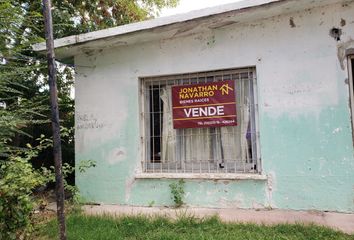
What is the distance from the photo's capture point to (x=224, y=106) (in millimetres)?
5414

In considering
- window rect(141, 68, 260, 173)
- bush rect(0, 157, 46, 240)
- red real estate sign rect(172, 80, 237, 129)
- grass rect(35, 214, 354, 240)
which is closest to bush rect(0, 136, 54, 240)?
bush rect(0, 157, 46, 240)

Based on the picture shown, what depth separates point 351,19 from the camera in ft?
15.5

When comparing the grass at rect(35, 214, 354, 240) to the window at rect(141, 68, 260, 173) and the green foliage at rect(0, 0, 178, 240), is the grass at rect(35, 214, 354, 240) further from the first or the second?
the window at rect(141, 68, 260, 173)

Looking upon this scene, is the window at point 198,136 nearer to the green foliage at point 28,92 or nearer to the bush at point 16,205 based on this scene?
the green foliage at point 28,92

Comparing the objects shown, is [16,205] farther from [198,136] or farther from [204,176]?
[198,136]

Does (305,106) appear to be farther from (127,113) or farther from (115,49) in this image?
(115,49)

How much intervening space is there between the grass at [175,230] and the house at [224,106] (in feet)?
1.76

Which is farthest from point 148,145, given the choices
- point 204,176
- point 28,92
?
point 28,92

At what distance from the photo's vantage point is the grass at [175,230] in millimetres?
4219

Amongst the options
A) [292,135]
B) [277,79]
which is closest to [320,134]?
[292,135]

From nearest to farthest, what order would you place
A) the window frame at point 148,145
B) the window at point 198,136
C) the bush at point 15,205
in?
the bush at point 15,205
the window frame at point 148,145
the window at point 198,136

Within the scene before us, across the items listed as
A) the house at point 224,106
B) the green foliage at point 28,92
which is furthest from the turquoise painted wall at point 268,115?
the green foliage at point 28,92

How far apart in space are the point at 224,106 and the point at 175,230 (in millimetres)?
1981

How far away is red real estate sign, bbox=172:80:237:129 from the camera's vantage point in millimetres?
5395
